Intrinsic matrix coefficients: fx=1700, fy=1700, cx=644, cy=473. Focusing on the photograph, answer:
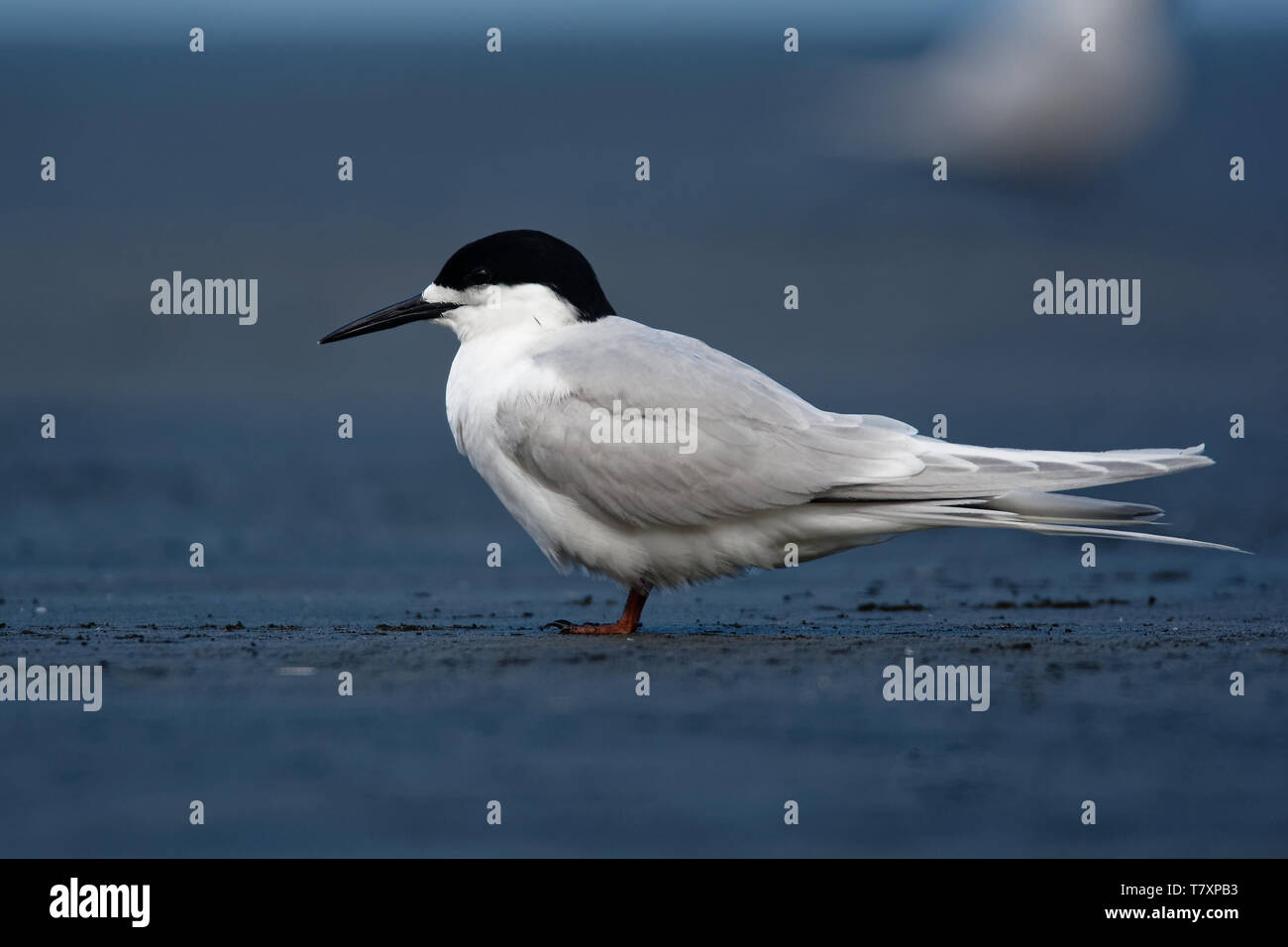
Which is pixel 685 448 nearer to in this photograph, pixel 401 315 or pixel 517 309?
pixel 517 309

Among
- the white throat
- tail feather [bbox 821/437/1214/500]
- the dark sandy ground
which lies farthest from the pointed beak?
tail feather [bbox 821/437/1214/500]

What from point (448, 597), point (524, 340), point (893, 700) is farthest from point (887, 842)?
point (448, 597)

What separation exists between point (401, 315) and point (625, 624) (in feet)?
4.95

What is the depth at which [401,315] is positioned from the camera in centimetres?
635

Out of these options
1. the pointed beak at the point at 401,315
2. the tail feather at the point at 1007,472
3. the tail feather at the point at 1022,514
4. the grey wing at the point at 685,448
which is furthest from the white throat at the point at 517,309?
the tail feather at the point at 1022,514

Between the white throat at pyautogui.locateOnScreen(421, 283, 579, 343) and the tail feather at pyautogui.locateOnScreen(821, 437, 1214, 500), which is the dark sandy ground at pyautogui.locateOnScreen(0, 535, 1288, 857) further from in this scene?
the white throat at pyautogui.locateOnScreen(421, 283, 579, 343)

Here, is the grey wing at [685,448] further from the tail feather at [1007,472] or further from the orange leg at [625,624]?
the orange leg at [625,624]

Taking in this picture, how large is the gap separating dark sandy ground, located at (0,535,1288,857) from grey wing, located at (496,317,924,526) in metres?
0.47

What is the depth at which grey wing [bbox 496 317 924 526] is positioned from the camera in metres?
5.49

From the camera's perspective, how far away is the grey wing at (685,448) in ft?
18.0

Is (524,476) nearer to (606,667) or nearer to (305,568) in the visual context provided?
(606,667)

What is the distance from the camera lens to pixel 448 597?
22.9ft

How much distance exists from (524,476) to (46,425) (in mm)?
6194

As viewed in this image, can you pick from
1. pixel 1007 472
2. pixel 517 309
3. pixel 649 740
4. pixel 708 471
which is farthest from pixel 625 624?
pixel 649 740
